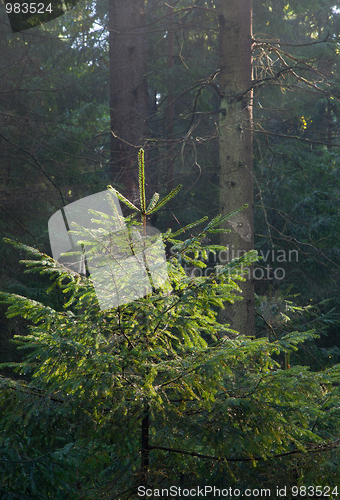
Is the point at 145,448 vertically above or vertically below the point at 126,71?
below

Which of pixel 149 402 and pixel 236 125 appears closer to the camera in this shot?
pixel 149 402

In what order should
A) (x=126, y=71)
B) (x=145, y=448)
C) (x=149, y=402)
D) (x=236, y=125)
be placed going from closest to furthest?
(x=149, y=402), (x=145, y=448), (x=236, y=125), (x=126, y=71)

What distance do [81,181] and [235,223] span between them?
4.73 m

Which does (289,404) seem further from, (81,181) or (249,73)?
(81,181)

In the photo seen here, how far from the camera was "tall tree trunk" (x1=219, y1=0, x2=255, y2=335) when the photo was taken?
514cm

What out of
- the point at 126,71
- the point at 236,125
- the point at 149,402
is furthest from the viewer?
the point at 126,71

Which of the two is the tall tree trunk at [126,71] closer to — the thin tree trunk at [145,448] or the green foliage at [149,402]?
the green foliage at [149,402]

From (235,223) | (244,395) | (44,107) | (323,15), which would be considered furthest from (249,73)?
(323,15)

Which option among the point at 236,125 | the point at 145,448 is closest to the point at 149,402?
the point at 145,448

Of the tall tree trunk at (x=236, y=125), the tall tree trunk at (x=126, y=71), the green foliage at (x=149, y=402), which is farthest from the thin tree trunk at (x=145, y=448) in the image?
the tall tree trunk at (x=126, y=71)

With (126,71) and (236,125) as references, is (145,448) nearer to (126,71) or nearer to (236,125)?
(236,125)

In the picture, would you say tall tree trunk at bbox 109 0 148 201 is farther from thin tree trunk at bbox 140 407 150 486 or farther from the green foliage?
thin tree trunk at bbox 140 407 150 486

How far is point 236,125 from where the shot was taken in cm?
517

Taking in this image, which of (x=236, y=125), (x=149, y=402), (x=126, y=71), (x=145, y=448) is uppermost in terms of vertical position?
(x=126, y=71)
